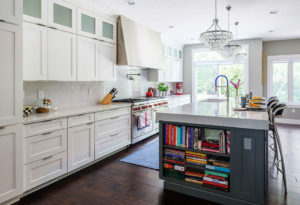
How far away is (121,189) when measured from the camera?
260 cm

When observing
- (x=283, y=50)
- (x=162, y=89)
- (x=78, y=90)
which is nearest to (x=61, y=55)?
(x=78, y=90)

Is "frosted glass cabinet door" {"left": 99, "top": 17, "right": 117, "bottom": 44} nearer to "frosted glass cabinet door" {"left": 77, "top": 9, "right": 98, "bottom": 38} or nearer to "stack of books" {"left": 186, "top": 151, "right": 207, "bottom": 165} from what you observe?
"frosted glass cabinet door" {"left": 77, "top": 9, "right": 98, "bottom": 38}

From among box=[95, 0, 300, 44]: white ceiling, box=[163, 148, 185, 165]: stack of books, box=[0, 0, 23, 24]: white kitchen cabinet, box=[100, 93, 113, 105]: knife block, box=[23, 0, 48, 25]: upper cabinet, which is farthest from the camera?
box=[100, 93, 113, 105]: knife block

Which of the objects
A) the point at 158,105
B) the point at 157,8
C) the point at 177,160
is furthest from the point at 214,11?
the point at 177,160

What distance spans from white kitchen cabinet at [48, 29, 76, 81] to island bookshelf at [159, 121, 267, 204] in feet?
5.83

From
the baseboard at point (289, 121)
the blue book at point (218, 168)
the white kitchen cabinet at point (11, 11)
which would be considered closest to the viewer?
the white kitchen cabinet at point (11, 11)

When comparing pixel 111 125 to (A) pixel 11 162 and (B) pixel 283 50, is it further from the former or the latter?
(B) pixel 283 50

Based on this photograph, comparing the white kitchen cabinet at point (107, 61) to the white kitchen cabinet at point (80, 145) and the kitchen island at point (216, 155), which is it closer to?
the white kitchen cabinet at point (80, 145)

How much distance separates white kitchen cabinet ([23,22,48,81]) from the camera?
262 centimetres


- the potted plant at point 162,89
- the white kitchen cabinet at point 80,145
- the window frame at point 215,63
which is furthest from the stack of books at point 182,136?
the window frame at point 215,63

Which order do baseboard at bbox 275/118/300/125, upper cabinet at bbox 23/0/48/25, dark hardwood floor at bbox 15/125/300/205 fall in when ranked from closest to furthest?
dark hardwood floor at bbox 15/125/300/205 → upper cabinet at bbox 23/0/48/25 → baseboard at bbox 275/118/300/125

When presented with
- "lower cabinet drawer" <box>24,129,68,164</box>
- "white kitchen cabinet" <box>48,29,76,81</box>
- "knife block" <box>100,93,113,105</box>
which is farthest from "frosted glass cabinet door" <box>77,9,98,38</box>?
"lower cabinet drawer" <box>24,129,68,164</box>

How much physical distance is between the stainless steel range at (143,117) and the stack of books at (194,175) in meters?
1.99

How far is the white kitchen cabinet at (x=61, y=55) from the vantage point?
2934mm
